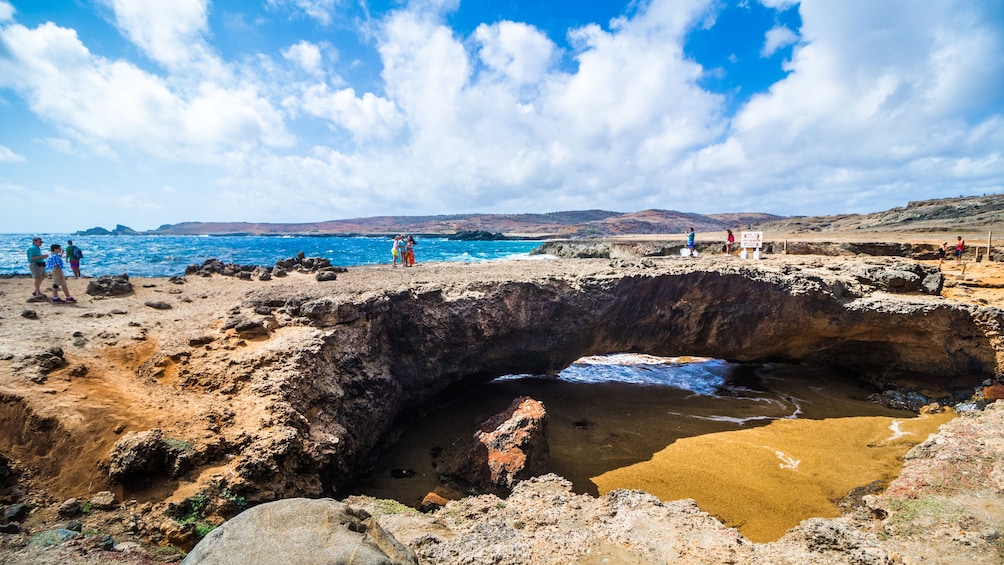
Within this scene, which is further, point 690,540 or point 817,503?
point 817,503

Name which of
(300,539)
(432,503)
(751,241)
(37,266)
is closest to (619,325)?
(432,503)

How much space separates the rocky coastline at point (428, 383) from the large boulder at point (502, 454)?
1115 mm

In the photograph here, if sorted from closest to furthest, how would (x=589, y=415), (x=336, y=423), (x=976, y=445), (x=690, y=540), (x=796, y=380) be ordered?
(x=690, y=540), (x=976, y=445), (x=336, y=423), (x=589, y=415), (x=796, y=380)

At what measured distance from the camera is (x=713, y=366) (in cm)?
1667

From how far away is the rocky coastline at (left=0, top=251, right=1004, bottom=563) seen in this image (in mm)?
5223

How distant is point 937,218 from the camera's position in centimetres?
4444

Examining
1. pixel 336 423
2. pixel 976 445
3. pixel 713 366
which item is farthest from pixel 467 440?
pixel 713 366

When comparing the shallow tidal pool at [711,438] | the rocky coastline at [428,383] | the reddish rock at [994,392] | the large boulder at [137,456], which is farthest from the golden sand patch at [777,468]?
the large boulder at [137,456]

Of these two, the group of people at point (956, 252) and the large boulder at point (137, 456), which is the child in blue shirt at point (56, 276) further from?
the group of people at point (956, 252)

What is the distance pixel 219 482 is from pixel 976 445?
12508 mm

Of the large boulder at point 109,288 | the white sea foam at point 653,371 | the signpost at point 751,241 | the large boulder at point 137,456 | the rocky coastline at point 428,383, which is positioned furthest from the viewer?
the signpost at point 751,241

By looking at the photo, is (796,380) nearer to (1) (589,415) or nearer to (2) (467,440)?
(1) (589,415)

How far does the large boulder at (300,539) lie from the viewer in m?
3.47

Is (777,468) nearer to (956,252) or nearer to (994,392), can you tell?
(994,392)
